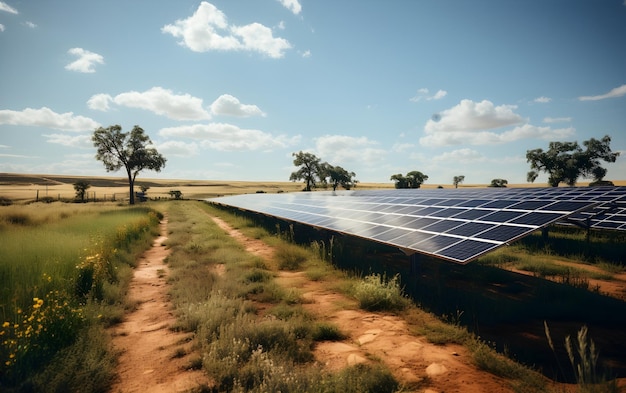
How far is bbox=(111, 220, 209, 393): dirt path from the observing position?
5.01 metres

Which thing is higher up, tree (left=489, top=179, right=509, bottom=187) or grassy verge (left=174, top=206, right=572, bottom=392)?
tree (left=489, top=179, right=509, bottom=187)

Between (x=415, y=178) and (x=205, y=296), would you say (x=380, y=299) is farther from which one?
(x=415, y=178)

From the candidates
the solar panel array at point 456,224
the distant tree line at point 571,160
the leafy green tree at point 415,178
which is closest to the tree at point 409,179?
the leafy green tree at point 415,178

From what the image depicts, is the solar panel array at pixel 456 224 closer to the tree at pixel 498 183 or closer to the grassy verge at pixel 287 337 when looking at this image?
the grassy verge at pixel 287 337

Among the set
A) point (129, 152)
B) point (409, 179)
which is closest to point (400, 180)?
point (409, 179)

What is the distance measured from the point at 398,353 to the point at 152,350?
5.09 metres

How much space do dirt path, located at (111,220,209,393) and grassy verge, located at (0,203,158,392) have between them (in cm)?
35

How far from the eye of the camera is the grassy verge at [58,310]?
194 inches

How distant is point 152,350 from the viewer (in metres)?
6.23

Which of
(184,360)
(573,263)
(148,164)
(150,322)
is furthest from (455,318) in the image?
(148,164)

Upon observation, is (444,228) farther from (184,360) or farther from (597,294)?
(184,360)

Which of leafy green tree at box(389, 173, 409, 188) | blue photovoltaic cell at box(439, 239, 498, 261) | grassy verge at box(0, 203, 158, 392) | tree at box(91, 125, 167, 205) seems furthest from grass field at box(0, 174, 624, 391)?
leafy green tree at box(389, 173, 409, 188)

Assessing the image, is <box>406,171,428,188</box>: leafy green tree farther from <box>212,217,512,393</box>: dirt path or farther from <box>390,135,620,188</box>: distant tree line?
<box>212,217,512,393</box>: dirt path

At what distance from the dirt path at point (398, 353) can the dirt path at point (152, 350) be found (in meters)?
2.60
